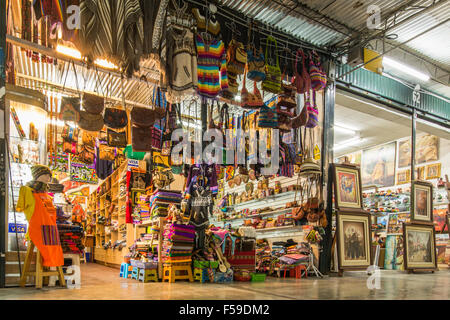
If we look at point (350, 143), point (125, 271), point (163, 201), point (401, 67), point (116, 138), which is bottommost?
point (125, 271)

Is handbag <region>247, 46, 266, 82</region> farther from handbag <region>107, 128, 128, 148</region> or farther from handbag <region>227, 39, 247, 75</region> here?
handbag <region>107, 128, 128, 148</region>

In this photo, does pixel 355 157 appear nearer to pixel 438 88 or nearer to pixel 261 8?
pixel 438 88

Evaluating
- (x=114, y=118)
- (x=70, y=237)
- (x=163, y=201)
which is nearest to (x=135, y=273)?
(x=163, y=201)

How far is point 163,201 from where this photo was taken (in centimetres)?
619

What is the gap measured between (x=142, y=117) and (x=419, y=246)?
658 centimetres

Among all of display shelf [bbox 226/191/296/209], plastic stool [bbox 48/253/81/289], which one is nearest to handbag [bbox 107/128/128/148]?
plastic stool [bbox 48/253/81/289]

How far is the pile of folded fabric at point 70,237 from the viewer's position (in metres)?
5.10

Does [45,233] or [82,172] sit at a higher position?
[82,172]

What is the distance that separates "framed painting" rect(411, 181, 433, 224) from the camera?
27.0 feet

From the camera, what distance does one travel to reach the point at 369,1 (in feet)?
21.2

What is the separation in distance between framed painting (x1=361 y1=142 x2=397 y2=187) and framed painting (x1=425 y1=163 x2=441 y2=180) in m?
1.25

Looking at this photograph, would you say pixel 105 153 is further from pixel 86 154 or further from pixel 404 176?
pixel 404 176

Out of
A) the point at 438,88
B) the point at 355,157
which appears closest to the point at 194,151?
the point at 438,88
